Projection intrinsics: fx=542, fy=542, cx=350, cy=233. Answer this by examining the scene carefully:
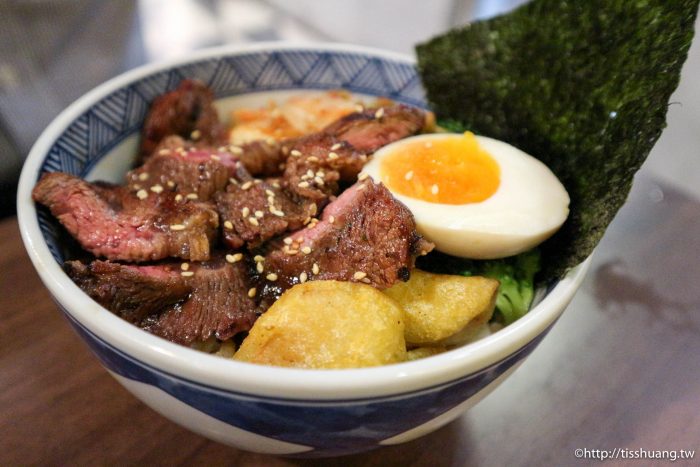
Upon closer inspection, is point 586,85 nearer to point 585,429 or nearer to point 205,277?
point 585,429

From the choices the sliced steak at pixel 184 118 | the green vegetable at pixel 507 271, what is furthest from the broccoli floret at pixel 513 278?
the sliced steak at pixel 184 118

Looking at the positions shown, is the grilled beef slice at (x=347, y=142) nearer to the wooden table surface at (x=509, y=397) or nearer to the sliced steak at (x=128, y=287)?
the sliced steak at (x=128, y=287)

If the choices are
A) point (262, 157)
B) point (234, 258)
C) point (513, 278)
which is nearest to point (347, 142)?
point (262, 157)

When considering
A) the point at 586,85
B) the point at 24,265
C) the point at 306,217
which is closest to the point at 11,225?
the point at 24,265

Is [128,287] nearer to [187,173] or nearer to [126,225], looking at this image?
[126,225]

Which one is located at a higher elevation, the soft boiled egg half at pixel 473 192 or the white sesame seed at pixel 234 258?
the soft boiled egg half at pixel 473 192

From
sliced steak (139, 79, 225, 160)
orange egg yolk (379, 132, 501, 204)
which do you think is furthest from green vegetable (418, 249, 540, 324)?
sliced steak (139, 79, 225, 160)

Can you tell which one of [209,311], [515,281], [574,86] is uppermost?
[574,86]

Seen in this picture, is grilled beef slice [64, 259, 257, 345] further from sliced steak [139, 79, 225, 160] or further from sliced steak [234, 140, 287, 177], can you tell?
sliced steak [139, 79, 225, 160]
